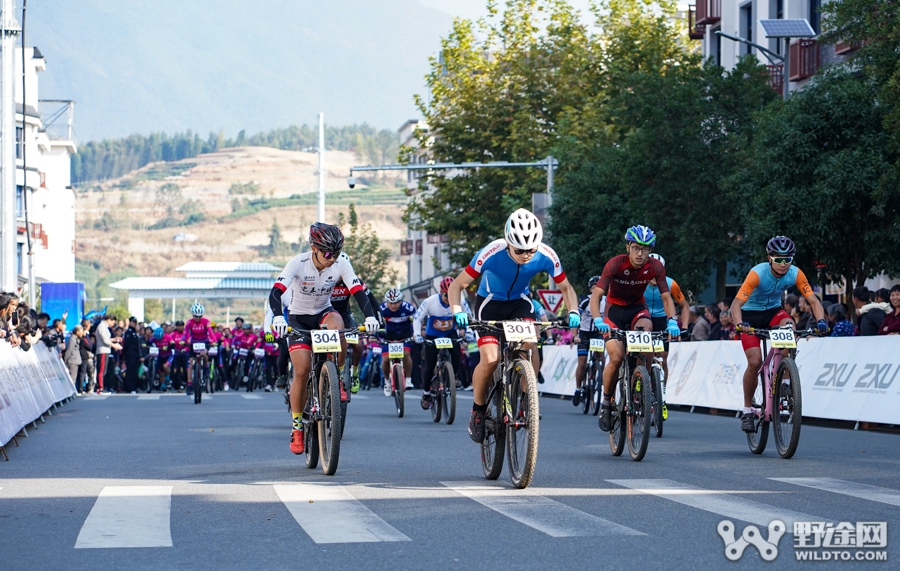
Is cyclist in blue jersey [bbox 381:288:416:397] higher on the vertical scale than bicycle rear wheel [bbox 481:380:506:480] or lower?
higher

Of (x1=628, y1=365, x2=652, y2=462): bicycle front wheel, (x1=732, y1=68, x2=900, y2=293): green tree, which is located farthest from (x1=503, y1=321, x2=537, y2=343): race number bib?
(x1=732, y1=68, x2=900, y2=293): green tree

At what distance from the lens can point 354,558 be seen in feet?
24.9

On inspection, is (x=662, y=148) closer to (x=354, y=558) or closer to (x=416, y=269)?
(x=354, y=558)

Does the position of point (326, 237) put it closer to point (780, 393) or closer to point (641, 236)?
point (641, 236)

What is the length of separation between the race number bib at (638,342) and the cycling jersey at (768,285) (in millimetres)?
1073

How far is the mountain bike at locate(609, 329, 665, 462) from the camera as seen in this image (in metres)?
13.1

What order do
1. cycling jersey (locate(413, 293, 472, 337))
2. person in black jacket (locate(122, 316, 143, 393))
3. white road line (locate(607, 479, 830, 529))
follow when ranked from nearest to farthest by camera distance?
white road line (locate(607, 479, 830, 529)) < cycling jersey (locate(413, 293, 472, 337)) < person in black jacket (locate(122, 316, 143, 393))

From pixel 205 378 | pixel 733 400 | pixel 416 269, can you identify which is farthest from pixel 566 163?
pixel 416 269

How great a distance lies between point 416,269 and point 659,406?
365ft

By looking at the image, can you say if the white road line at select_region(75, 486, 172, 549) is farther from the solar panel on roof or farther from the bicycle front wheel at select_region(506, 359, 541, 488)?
the solar panel on roof

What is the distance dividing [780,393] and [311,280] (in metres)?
4.24

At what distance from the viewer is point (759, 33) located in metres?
46.2

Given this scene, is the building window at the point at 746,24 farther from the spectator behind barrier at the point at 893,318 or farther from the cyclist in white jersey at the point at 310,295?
the cyclist in white jersey at the point at 310,295

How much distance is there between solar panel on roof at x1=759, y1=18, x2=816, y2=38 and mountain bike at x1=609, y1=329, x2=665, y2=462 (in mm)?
17326
